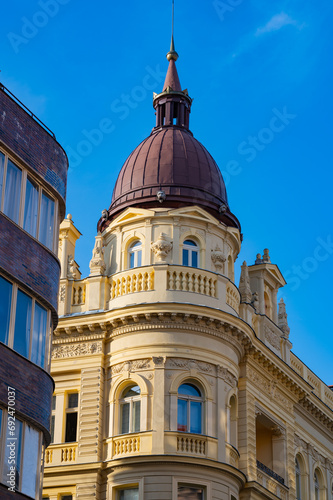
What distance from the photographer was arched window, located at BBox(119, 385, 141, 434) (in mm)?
40312

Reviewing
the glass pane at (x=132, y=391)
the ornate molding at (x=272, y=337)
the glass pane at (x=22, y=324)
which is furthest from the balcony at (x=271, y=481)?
the glass pane at (x=22, y=324)

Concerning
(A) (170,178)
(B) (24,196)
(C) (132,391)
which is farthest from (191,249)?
(B) (24,196)

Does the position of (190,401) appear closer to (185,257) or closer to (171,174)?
(185,257)

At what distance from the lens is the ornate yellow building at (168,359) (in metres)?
39.5

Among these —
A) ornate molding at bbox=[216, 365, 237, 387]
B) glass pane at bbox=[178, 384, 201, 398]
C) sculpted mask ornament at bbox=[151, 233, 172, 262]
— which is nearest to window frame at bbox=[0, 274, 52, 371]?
glass pane at bbox=[178, 384, 201, 398]

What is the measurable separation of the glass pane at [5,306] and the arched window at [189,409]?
48.9 ft

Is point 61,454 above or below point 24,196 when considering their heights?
below

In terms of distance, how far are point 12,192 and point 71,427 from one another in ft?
53.6

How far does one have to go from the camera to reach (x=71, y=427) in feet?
137

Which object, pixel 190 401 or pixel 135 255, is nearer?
pixel 190 401

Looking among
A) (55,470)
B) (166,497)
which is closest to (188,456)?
(166,497)

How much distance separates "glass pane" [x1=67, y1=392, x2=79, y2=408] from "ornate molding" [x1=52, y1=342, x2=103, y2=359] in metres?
1.62

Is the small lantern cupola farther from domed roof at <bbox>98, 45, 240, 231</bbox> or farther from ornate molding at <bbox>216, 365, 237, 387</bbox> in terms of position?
ornate molding at <bbox>216, 365, 237, 387</bbox>

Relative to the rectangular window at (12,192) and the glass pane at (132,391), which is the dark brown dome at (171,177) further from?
the rectangular window at (12,192)
